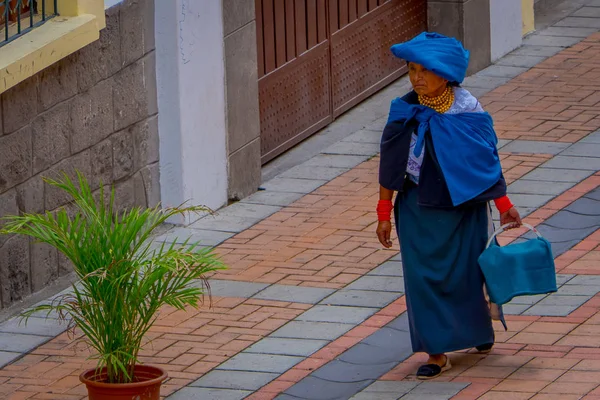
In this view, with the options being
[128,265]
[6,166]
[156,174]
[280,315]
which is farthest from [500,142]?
[128,265]

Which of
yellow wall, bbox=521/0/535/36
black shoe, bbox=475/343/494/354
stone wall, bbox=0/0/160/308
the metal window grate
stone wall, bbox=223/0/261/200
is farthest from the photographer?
yellow wall, bbox=521/0/535/36

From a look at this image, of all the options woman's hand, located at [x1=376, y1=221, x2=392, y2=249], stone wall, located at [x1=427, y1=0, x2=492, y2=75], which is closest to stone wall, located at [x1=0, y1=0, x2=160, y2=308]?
woman's hand, located at [x1=376, y1=221, x2=392, y2=249]

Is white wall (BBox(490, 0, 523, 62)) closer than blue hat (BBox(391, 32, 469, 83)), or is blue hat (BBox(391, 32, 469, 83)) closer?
blue hat (BBox(391, 32, 469, 83))

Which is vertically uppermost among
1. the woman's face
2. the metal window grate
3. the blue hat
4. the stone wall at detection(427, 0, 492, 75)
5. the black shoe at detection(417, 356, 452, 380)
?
the metal window grate

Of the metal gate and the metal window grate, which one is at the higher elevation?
the metal window grate

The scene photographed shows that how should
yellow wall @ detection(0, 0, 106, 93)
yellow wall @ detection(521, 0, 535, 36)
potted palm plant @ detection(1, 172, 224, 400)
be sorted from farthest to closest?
yellow wall @ detection(521, 0, 535, 36)
yellow wall @ detection(0, 0, 106, 93)
potted palm plant @ detection(1, 172, 224, 400)

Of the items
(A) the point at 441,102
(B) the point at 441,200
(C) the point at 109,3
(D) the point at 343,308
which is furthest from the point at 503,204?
(C) the point at 109,3

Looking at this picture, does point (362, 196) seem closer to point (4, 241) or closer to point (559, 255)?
point (559, 255)

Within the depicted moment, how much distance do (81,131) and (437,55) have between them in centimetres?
272

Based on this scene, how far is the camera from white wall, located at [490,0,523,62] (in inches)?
522

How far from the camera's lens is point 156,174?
31.9 ft

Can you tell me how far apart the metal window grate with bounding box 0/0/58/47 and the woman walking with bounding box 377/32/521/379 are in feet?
8.03

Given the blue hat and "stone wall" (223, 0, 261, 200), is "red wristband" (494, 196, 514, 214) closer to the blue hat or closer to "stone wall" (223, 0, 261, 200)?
the blue hat

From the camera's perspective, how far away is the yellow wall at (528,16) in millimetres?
14047
